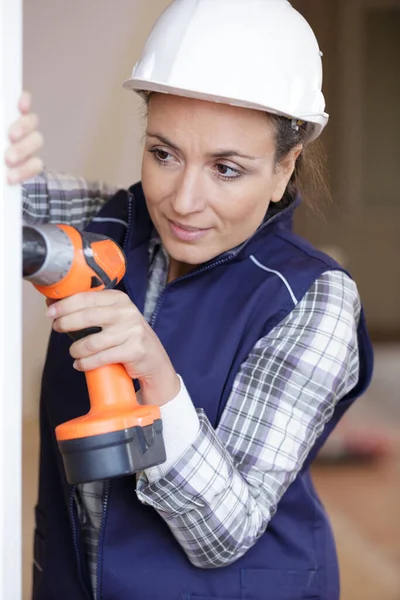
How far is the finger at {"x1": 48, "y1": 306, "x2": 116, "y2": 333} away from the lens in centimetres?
85

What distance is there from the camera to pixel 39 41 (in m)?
2.24

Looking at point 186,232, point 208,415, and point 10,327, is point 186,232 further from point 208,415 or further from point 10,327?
point 10,327

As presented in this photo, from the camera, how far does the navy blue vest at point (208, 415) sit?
3.76 feet

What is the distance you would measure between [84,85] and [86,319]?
154 cm

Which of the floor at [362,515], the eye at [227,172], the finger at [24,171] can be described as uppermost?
the finger at [24,171]

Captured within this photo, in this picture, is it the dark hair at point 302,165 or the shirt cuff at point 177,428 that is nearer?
the shirt cuff at point 177,428

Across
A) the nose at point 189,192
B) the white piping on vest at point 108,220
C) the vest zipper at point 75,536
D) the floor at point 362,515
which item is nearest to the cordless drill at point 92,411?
the nose at point 189,192

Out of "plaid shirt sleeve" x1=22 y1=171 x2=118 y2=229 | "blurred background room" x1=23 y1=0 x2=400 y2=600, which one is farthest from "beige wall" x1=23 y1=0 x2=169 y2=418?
"plaid shirt sleeve" x1=22 y1=171 x2=118 y2=229

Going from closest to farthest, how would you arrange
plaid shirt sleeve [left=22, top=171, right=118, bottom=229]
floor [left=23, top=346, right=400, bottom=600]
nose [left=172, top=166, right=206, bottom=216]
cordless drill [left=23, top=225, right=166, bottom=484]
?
cordless drill [left=23, top=225, right=166, bottom=484]
nose [left=172, top=166, right=206, bottom=216]
plaid shirt sleeve [left=22, top=171, right=118, bottom=229]
floor [left=23, top=346, right=400, bottom=600]

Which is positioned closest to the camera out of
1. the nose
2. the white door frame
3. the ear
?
the white door frame

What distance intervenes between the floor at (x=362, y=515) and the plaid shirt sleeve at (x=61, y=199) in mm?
1451

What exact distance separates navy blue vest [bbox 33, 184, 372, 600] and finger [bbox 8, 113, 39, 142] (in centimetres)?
51

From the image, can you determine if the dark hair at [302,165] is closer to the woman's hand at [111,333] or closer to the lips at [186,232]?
the lips at [186,232]

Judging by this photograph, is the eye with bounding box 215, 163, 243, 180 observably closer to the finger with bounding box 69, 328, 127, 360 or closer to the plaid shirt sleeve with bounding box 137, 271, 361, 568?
the plaid shirt sleeve with bounding box 137, 271, 361, 568
